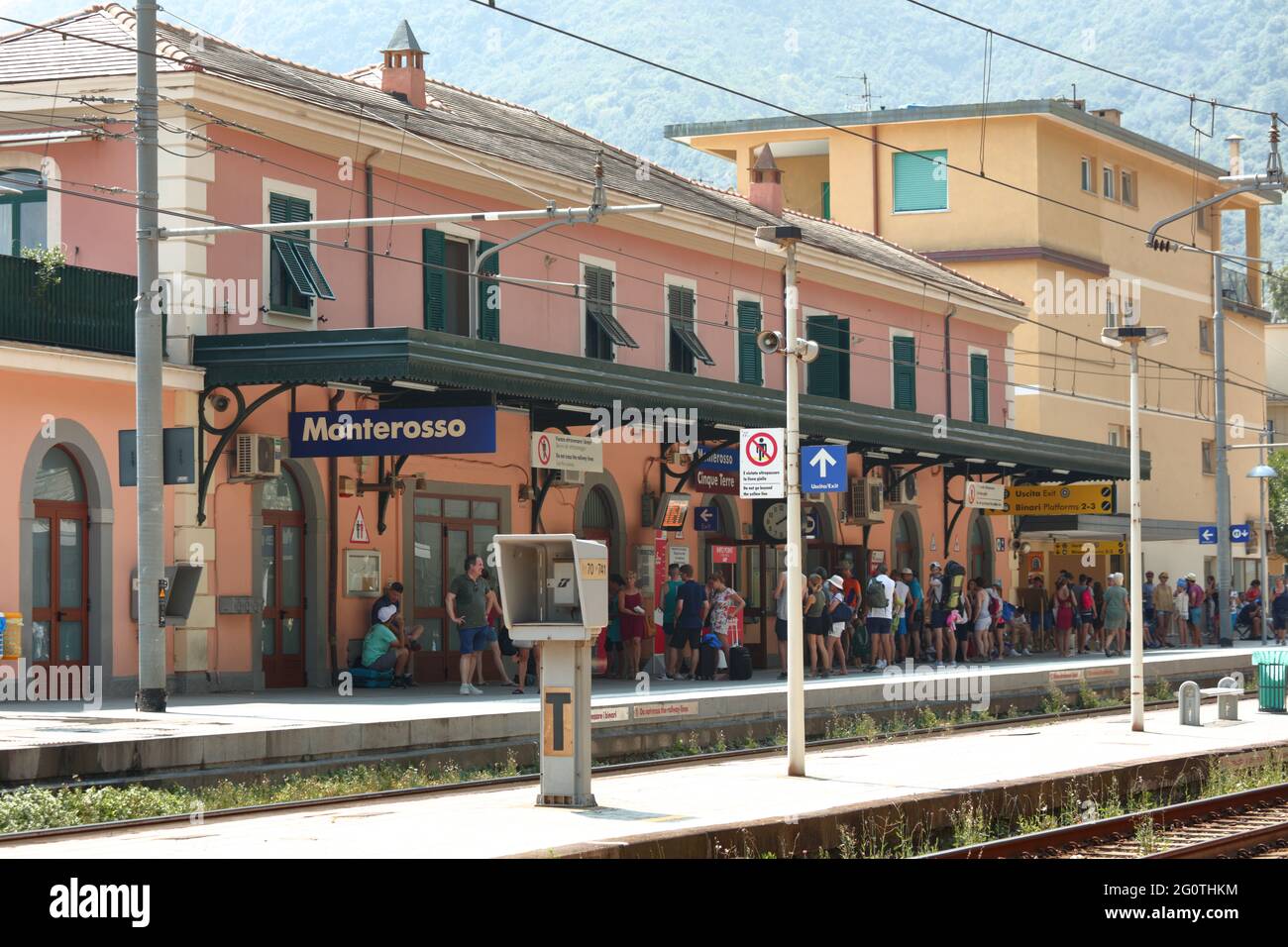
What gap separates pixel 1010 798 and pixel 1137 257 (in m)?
39.9

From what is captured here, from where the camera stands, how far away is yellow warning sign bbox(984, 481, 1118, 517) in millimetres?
38844

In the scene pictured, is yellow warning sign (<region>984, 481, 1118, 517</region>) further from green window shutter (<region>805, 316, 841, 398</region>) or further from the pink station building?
the pink station building

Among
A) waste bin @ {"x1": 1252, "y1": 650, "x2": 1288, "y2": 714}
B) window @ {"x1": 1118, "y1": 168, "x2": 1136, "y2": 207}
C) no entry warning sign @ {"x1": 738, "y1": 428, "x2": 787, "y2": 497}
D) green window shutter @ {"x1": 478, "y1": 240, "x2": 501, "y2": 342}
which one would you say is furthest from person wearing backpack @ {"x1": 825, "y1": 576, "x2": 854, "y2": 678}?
window @ {"x1": 1118, "y1": 168, "x2": 1136, "y2": 207}

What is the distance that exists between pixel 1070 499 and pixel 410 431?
19.3 meters

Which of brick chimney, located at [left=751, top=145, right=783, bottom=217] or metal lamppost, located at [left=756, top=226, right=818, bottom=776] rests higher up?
brick chimney, located at [left=751, top=145, right=783, bottom=217]

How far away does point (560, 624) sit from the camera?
508 inches

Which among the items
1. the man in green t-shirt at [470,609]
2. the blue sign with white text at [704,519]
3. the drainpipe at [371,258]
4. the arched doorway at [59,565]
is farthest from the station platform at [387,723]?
the drainpipe at [371,258]

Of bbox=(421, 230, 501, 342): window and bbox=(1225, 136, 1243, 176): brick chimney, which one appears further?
bbox=(1225, 136, 1243, 176): brick chimney

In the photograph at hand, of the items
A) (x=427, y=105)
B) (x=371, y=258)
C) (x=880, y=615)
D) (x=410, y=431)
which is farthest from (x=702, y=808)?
(x=427, y=105)

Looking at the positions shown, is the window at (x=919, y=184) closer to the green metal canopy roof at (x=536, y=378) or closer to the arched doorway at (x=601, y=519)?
the green metal canopy roof at (x=536, y=378)

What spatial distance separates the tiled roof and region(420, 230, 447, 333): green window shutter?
1.35 m

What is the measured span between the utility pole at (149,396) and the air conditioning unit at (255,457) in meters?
3.88

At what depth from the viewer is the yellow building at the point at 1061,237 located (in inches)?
1873
